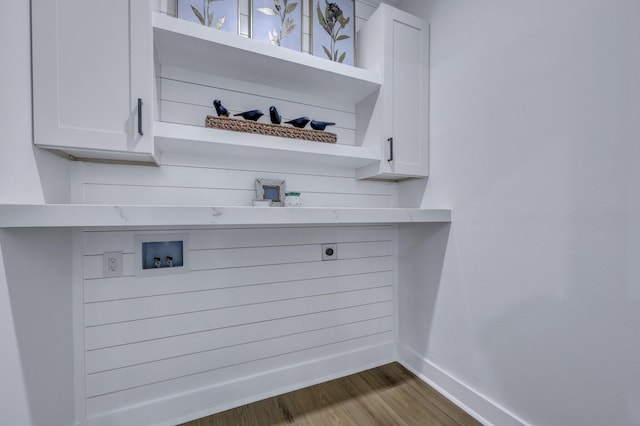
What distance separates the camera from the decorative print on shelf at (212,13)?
136 centimetres

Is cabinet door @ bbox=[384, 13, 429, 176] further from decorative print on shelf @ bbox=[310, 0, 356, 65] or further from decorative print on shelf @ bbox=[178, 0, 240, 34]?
decorative print on shelf @ bbox=[178, 0, 240, 34]

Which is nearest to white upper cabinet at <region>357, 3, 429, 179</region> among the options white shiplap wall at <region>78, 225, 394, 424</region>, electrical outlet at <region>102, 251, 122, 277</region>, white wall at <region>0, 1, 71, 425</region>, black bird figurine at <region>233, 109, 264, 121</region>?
white shiplap wall at <region>78, 225, 394, 424</region>

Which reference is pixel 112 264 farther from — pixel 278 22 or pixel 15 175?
pixel 278 22

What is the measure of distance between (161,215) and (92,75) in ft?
1.96

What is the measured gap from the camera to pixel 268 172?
161 cm

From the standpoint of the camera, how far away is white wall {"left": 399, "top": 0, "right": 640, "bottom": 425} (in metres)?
0.96

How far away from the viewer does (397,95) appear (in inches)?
64.5

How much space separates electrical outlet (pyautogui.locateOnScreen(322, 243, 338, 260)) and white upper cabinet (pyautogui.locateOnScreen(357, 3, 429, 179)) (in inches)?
19.9

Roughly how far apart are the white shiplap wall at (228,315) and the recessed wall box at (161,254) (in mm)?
33

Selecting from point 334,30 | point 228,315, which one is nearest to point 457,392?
point 228,315

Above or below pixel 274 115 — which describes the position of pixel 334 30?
above

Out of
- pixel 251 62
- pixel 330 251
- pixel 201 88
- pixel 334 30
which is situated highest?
pixel 334 30

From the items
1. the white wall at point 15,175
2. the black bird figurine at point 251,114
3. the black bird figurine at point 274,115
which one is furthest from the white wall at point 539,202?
the white wall at point 15,175

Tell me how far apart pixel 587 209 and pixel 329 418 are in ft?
5.01
